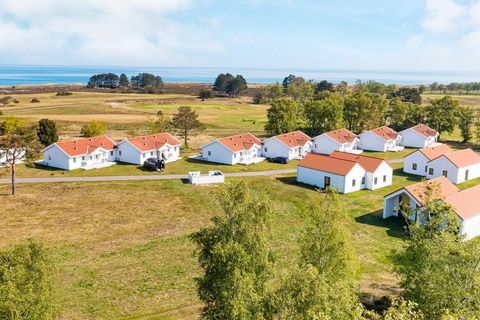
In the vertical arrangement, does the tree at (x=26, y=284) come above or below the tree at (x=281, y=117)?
below

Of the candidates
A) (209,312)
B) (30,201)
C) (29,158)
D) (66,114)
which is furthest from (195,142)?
(209,312)

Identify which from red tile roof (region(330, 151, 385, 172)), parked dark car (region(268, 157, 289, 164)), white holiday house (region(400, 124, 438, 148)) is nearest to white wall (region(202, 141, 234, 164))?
parked dark car (region(268, 157, 289, 164))

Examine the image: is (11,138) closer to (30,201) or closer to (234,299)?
(30,201)

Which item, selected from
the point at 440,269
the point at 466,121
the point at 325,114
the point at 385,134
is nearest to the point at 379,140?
the point at 385,134

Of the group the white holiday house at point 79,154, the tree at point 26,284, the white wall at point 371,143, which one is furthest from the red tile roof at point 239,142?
the tree at point 26,284

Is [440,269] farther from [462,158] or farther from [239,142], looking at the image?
[239,142]

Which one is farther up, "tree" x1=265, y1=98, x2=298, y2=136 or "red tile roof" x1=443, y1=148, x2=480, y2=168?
"tree" x1=265, y1=98, x2=298, y2=136

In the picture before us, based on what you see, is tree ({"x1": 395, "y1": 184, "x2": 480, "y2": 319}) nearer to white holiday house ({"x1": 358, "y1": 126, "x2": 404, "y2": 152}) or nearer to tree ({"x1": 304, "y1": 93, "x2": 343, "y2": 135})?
white holiday house ({"x1": 358, "y1": 126, "x2": 404, "y2": 152})

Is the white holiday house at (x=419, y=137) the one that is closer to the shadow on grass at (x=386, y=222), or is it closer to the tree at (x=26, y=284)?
the shadow on grass at (x=386, y=222)
